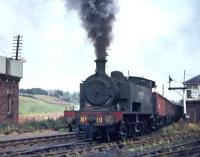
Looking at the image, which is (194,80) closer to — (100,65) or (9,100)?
(9,100)

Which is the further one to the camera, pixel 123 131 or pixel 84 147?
pixel 123 131

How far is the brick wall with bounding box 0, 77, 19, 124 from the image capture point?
104 feet

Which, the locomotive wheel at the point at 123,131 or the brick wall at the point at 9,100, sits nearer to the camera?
the locomotive wheel at the point at 123,131

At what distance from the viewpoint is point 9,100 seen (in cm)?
3281

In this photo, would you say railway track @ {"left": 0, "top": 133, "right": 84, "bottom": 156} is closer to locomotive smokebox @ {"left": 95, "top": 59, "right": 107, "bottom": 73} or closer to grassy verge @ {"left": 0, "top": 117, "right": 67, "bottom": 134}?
locomotive smokebox @ {"left": 95, "top": 59, "right": 107, "bottom": 73}

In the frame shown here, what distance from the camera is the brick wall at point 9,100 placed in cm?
3159

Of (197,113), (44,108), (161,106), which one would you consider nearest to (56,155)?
(161,106)

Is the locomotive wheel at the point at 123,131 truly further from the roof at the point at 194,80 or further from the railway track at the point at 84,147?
the roof at the point at 194,80

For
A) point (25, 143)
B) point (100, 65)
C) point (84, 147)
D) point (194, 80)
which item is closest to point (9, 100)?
point (25, 143)

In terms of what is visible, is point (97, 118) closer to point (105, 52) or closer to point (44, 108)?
point (105, 52)

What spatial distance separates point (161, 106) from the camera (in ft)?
82.2

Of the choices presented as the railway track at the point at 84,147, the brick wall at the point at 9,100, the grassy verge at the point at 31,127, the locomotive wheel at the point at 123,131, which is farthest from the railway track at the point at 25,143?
the brick wall at the point at 9,100

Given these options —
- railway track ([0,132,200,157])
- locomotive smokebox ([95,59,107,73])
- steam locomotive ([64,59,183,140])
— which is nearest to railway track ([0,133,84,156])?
railway track ([0,132,200,157])

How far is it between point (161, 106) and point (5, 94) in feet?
41.8
